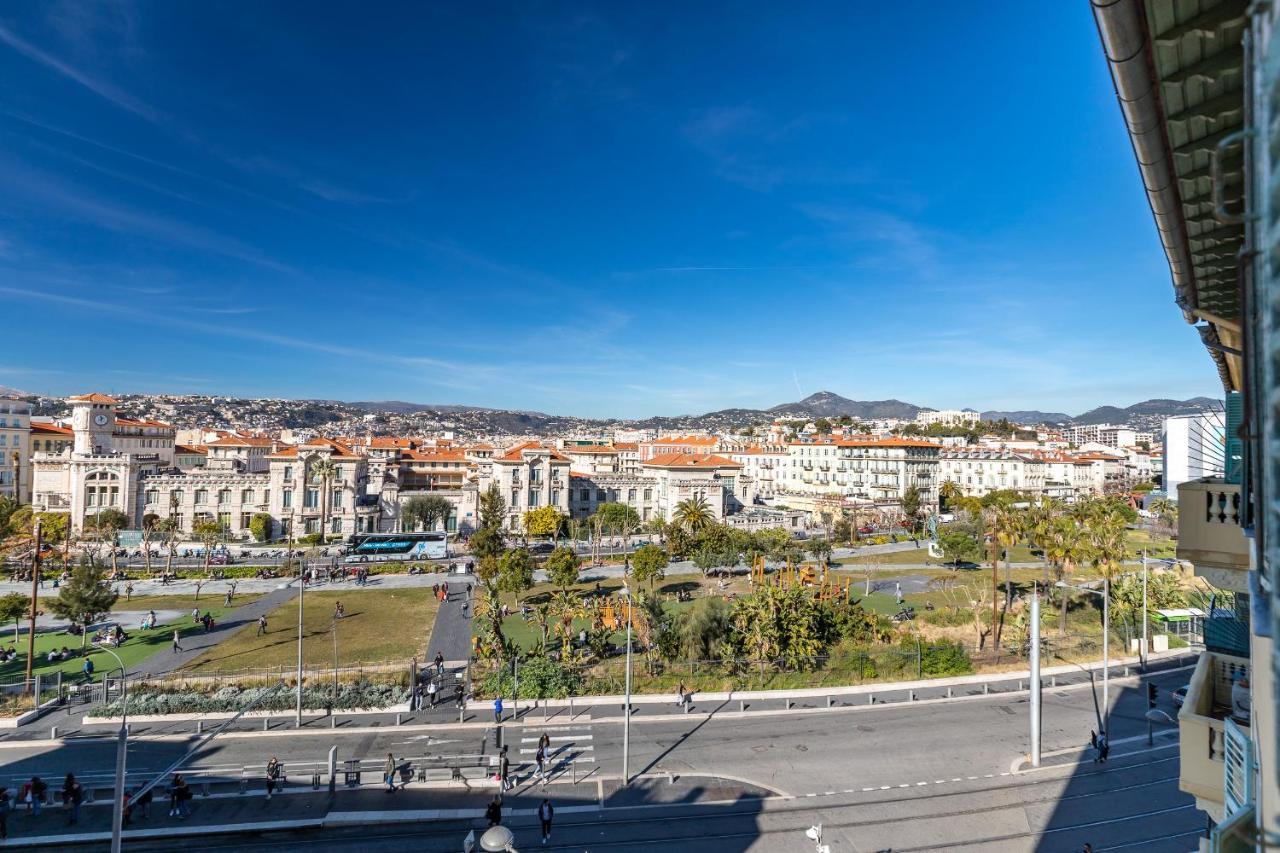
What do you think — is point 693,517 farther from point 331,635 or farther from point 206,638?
point 206,638

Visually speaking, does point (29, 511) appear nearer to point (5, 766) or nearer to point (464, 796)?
point (5, 766)

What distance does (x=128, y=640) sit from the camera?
33.8 m

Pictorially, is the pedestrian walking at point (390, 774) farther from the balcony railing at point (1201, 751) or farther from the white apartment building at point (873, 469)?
the white apartment building at point (873, 469)

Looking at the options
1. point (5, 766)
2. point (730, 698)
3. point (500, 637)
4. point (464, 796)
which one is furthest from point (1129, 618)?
point (5, 766)

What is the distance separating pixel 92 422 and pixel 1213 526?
9110cm

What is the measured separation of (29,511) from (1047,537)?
7928 cm

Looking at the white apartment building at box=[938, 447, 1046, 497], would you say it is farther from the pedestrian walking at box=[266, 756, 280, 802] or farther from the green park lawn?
the pedestrian walking at box=[266, 756, 280, 802]

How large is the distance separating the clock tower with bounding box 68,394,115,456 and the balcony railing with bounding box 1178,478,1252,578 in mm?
84851

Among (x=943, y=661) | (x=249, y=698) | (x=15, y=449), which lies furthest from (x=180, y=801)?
(x=15, y=449)

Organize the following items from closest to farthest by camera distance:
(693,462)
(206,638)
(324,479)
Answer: (206,638) → (324,479) → (693,462)

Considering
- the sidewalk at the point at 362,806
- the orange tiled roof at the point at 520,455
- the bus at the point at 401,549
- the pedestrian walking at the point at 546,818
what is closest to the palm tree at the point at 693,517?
the orange tiled roof at the point at 520,455

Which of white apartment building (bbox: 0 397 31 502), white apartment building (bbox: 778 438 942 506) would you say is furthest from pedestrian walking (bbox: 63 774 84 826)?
white apartment building (bbox: 778 438 942 506)

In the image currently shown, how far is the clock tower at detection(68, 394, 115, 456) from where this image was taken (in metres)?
71.2

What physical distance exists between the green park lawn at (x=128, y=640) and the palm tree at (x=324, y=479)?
22696 millimetres
